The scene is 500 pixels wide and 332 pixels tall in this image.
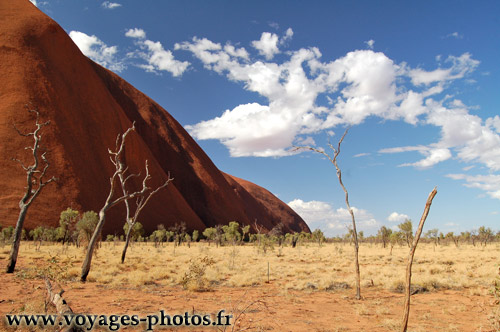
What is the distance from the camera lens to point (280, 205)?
148875mm

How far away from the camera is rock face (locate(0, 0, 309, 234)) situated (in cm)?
4578

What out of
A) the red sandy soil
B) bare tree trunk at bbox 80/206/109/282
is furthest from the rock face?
the red sandy soil

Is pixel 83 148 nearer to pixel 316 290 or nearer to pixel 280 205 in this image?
pixel 316 290

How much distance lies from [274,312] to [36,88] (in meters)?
61.0

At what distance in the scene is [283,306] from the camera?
35.2ft

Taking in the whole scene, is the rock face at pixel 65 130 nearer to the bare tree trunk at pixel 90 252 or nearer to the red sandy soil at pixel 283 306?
the bare tree trunk at pixel 90 252

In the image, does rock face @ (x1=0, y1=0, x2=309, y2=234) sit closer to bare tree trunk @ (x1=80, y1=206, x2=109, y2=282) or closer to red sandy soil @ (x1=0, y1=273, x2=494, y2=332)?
bare tree trunk @ (x1=80, y1=206, x2=109, y2=282)

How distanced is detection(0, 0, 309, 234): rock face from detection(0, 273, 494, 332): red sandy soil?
38677 mm

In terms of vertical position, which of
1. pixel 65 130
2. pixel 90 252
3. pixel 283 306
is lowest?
pixel 283 306

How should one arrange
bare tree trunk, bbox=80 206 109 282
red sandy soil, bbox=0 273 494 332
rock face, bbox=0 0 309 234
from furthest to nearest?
rock face, bbox=0 0 309 234 → bare tree trunk, bbox=80 206 109 282 → red sandy soil, bbox=0 273 494 332

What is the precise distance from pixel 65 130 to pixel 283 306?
184ft

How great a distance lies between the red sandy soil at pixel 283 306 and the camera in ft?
27.8

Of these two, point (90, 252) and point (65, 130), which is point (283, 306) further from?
point (65, 130)

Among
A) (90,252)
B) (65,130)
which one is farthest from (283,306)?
(65,130)
